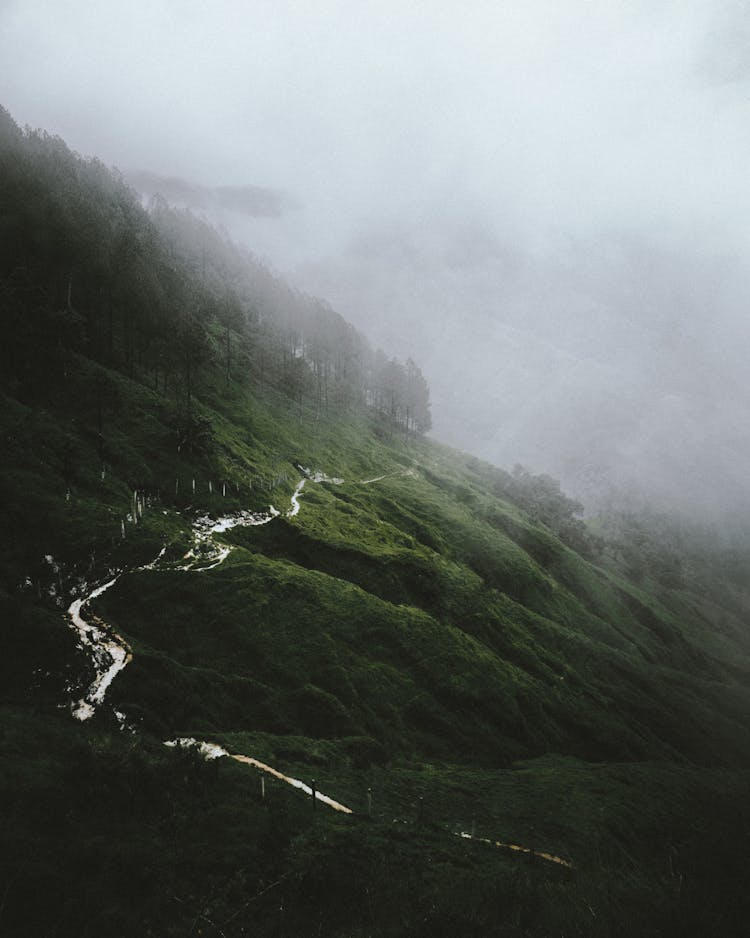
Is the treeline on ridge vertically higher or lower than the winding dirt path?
higher

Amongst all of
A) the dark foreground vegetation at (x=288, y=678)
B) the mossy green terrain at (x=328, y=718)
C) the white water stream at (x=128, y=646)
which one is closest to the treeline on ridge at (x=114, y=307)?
the dark foreground vegetation at (x=288, y=678)

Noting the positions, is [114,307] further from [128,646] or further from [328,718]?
[328,718]

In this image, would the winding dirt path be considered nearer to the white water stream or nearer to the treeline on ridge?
the white water stream

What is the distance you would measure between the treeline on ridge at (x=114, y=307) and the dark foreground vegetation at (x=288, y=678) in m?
0.86

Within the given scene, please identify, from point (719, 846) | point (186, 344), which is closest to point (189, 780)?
point (719, 846)

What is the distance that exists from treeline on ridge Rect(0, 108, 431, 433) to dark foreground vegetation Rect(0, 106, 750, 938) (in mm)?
855

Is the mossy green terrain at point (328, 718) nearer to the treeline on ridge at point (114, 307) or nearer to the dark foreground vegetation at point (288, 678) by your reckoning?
the dark foreground vegetation at point (288, 678)

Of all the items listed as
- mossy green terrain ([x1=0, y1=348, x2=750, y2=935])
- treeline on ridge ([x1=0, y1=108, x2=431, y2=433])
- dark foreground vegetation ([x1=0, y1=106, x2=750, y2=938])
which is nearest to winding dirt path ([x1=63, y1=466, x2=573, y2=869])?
dark foreground vegetation ([x1=0, y1=106, x2=750, y2=938])

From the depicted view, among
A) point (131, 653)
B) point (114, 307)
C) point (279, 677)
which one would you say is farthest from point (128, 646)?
point (114, 307)

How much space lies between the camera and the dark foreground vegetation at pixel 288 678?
14312 millimetres

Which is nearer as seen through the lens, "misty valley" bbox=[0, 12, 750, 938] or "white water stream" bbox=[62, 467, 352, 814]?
"misty valley" bbox=[0, 12, 750, 938]

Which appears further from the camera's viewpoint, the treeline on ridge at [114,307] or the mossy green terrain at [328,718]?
the treeline on ridge at [114,307]

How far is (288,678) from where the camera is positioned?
153ft

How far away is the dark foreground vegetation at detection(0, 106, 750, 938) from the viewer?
14.3 m
